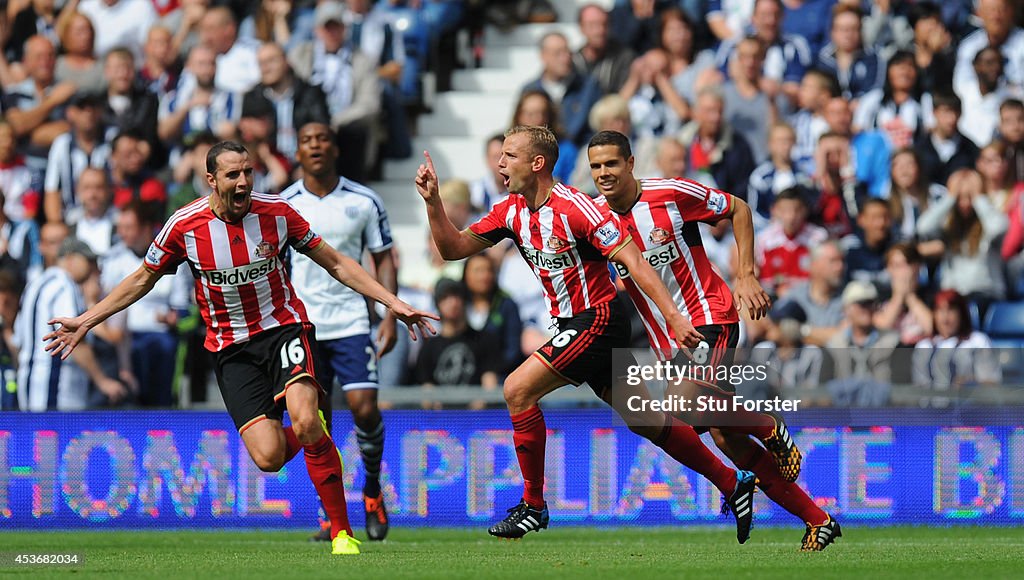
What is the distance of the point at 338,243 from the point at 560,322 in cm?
239

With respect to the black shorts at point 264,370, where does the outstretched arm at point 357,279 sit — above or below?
above

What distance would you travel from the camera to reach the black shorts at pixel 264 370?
31.3 feet

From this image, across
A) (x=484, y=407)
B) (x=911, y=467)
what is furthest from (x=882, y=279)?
(x=484, y=407)

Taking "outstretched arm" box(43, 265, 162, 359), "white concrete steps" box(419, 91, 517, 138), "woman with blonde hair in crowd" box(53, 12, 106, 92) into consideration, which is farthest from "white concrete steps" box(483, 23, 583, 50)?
"outstretched arm" box(43, 265, 162, 359)

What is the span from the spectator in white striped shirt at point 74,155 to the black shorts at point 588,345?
8702mm

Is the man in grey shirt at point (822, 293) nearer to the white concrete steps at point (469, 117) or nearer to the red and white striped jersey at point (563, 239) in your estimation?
the white concrete steps at point (469, 117)

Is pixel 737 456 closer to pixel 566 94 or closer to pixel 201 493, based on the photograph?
pixel 201 493

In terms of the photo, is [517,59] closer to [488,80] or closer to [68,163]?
[488,80]

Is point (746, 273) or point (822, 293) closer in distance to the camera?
point (746, 273)

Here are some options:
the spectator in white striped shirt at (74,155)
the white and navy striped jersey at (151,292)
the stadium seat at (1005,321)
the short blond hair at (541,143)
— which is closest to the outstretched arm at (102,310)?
the short blond hair at (541,143)

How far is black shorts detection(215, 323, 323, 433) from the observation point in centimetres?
955

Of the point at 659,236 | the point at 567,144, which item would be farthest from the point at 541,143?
the point at 567,144

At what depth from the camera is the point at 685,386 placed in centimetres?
951

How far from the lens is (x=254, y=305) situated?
9.67 m
